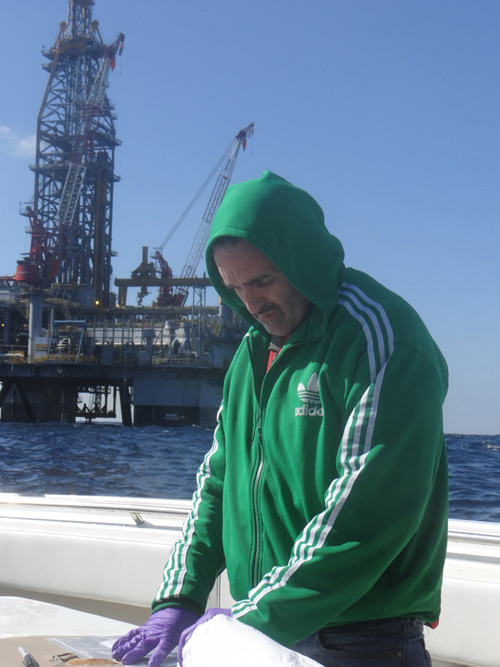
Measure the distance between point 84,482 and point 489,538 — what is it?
53.4ft

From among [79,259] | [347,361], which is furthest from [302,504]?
[79,259]

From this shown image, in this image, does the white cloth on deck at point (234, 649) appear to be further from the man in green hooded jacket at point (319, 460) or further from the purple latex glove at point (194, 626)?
the man in green hooded jacket at point (319, 460)

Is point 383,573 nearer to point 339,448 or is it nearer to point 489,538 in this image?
point 339,448

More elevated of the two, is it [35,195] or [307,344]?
[35,195]

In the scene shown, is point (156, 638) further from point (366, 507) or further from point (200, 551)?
point (366, 507)

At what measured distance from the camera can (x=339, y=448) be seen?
1401 millimetres

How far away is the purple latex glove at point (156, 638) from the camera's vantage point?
150 cm

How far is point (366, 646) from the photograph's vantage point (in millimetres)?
1409

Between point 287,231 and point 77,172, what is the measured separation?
67.1 metres

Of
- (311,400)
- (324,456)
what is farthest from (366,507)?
(311,400)

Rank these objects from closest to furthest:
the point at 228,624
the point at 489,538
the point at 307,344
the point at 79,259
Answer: the point at 228,624 → the point at 307,344 → the point at 489,538 → the point at 79,259

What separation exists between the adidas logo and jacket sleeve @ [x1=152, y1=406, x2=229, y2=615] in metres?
0.41

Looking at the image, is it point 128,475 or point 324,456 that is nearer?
point 324,456

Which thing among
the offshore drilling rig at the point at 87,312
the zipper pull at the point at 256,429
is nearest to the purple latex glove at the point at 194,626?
the zipper pull at the point at 256,429
